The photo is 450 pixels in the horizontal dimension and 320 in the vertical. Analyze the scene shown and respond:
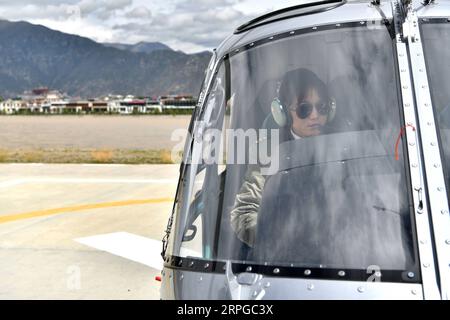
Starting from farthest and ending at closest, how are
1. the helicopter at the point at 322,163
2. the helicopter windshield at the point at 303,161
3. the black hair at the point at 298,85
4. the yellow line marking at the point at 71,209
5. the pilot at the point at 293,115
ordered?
the yellow line marking at the point at 71,209 < the black hair at the point at 298,85 < the pilot at the point at 293,115 < the helicopter windshield at the point at 303,161 < the helicopter at the point at 322,163

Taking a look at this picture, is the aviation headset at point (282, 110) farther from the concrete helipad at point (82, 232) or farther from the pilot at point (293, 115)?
the concrete helipad at point (82, 232)

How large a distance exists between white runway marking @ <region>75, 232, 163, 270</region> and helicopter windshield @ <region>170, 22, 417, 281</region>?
12.3 ft

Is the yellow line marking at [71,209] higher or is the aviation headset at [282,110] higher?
the yellow line marking at [71,209]

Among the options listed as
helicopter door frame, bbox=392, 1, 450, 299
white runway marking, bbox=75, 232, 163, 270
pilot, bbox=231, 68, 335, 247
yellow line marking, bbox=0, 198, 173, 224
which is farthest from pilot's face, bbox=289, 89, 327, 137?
yellow line marking, bbox=0, 198, 173, 224

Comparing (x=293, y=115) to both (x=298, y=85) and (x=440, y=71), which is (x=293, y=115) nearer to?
(x=298, y=85)

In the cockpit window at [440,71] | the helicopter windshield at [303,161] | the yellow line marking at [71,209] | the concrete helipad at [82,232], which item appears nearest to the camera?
the helicopter windshield at [303,161]

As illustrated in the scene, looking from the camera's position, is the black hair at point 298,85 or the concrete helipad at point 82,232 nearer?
the black hair at point 298,85

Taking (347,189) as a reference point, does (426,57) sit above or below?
above

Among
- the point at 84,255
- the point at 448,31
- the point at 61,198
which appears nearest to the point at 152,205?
the point at 61,198

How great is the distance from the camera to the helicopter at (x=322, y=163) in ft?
7.29

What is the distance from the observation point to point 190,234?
2.73 meters

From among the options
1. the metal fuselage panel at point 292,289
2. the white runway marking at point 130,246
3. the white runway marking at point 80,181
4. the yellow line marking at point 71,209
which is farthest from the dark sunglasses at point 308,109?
the white runway marking at point 80,181

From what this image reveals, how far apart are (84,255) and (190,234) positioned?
4579 millimetres
